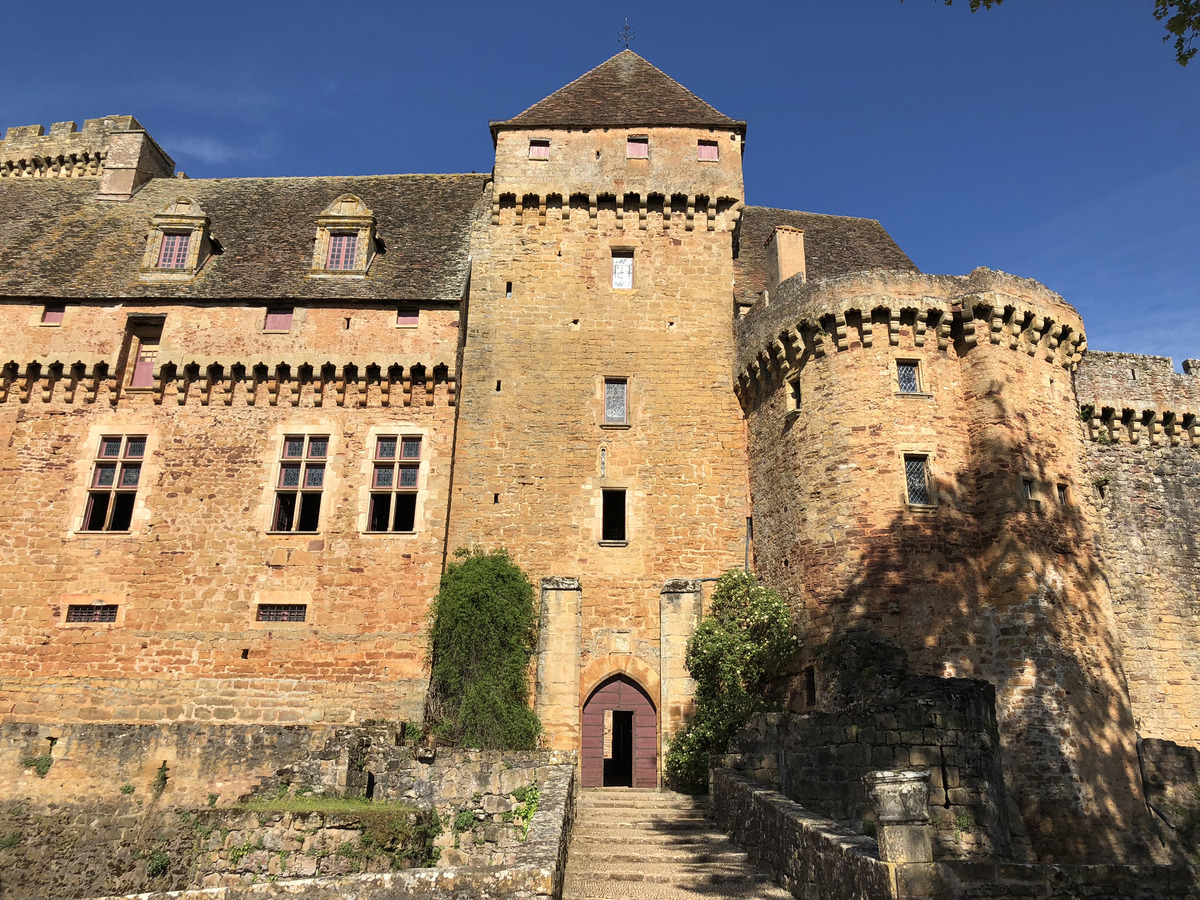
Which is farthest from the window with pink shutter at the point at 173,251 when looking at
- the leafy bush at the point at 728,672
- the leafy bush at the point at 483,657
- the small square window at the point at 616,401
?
A: the leafy bush at the point at 728,672

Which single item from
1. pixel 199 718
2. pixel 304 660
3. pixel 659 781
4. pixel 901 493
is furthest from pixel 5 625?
pixel 901 493

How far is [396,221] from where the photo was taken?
2334 cm

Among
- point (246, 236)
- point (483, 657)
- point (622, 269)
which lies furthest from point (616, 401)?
point (246, 236)

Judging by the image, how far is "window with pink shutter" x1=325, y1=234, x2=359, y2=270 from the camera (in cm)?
2134

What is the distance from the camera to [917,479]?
16.2 meters

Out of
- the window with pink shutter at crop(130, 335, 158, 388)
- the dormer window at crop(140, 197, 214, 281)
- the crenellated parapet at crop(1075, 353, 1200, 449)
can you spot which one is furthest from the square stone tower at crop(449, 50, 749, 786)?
the crenellated parapet at crop(1075, 353, 1200, 449)

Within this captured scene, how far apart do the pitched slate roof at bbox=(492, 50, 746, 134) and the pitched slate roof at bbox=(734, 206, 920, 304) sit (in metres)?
3.06

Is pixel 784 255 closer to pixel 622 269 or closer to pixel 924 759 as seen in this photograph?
pixel 622 269

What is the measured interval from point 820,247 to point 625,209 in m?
5.85

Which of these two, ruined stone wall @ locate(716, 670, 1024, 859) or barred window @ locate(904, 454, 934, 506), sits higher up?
barred window @ locate(904, 454, 934, 506)

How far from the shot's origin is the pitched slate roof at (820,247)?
22156 mm

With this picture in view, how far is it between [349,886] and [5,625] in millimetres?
14908

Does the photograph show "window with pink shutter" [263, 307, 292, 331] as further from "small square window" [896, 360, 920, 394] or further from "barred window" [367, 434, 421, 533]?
"small square window" [896, 360, 920, 394]

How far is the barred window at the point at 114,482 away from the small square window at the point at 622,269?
1141 cm
